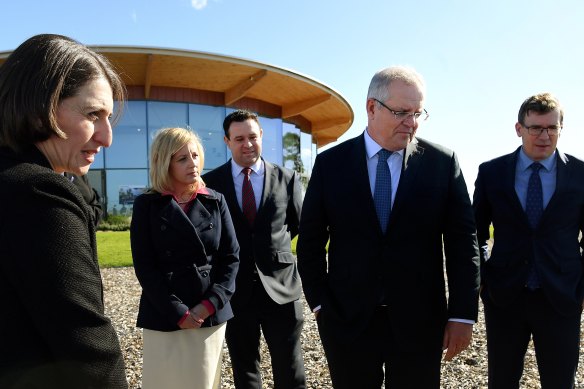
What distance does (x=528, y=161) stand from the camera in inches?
135

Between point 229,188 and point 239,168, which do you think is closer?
point 229,188

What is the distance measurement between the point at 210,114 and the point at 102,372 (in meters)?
21.0

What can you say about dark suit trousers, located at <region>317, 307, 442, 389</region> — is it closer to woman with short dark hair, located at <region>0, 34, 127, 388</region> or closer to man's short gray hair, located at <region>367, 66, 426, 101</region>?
man's short gray hair, located at <region>367, 66, 426, 101</region>

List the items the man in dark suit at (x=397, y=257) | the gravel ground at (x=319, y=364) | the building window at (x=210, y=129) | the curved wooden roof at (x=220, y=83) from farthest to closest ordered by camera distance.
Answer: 1. the building window at (x=210, y=129)
2. the curved wooden roof at (x=220, y=83)
3. the gravel ground at (x=319, y=364)
4. the man in dark suit at (x=397, y=257)

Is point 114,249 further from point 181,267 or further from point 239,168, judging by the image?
point 181,267

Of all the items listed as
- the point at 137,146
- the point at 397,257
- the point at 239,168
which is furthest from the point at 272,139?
the point at 397,257

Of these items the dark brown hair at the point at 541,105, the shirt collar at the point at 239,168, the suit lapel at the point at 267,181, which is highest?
the dark brown hair at the point at 541,105

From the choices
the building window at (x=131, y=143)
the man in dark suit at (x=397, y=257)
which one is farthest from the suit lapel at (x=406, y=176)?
the building window at (x=131, y=143)

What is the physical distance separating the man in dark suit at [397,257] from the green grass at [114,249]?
9.02 meters

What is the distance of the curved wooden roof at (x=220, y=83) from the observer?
18.1 metres

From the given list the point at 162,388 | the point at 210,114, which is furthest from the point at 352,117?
the point at 162,388

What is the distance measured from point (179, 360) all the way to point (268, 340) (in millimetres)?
1075

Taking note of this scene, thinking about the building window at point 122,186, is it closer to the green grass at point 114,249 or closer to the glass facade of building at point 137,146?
the glass facade of building at point 137,146

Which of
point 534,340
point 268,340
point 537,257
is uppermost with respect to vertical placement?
point 537,257
